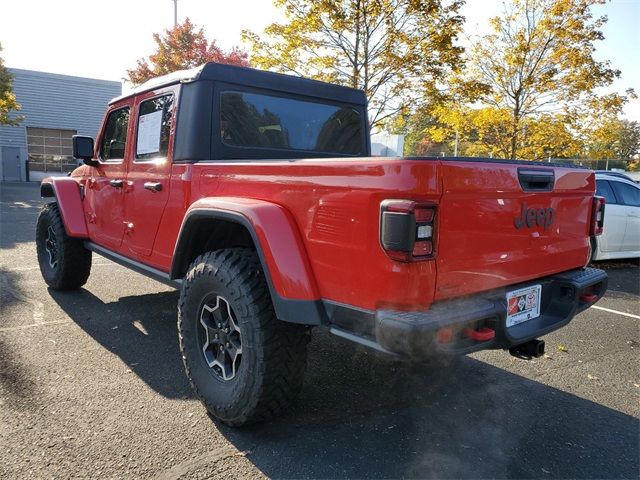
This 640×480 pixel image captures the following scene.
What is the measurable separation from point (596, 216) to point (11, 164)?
100 ft

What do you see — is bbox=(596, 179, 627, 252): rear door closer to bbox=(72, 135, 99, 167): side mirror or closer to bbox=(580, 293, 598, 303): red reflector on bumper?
bbox=(580, 293, 598, 303): red reflector on bumper

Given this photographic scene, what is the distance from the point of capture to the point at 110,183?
4207 millimetres

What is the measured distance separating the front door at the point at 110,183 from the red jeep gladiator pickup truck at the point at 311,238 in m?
0.19

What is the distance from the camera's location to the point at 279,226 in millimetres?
2424

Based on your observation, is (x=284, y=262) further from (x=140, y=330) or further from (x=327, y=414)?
(x=140, y=330)

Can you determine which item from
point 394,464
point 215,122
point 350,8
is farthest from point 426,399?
point 350,8

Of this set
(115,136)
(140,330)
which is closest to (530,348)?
(140,330)

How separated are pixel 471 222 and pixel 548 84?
10479 mm

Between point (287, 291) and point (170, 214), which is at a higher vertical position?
point (170, 214)

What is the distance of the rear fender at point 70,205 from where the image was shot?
478 centimetres

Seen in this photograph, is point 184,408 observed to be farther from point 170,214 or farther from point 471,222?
point 471,222

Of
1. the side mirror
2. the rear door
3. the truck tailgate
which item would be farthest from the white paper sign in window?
the rear door

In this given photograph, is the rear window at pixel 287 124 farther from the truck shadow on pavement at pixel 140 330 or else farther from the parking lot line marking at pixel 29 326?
the parking lot line marking at pixel 29 326

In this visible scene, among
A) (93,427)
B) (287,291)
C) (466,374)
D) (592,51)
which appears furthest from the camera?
(592,51)
